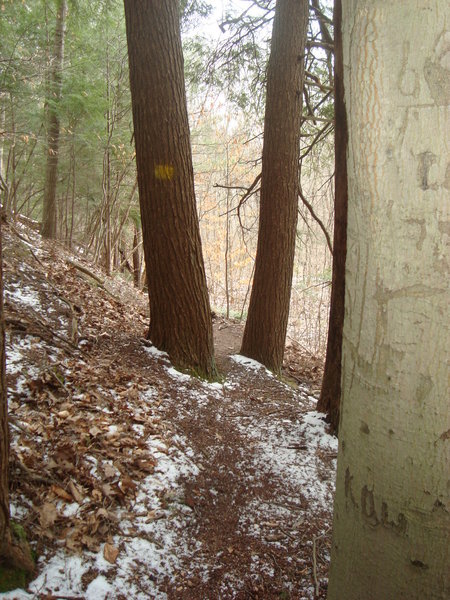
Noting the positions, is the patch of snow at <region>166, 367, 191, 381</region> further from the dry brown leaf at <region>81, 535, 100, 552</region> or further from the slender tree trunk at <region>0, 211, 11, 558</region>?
the slender tree trunk at <region>0, 211, 11, 558</region>

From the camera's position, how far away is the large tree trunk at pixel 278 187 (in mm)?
5059

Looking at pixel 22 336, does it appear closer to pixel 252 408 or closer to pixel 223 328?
pixel 252 408

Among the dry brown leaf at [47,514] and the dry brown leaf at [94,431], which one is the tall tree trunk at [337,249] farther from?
the dry brown leaf at [47,514]

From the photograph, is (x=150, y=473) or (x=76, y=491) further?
(x=150, y=473)

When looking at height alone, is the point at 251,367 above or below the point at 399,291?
below

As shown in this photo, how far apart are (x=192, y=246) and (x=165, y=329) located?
3.27ft

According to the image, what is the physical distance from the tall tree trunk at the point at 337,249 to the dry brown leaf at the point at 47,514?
94.2 inches

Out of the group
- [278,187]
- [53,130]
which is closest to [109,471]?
[278,187]

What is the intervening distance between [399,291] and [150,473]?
7.32ft

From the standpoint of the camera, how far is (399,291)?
112 cm

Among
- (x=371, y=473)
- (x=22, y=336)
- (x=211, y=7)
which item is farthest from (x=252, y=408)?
(x=211, y=7)

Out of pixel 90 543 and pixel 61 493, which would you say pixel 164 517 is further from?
pixel 61 493

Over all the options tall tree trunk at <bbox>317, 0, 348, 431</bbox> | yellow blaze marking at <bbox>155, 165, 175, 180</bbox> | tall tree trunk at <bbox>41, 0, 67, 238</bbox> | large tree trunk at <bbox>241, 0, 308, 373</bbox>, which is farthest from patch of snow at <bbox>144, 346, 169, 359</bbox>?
tall tree trunk at <bbox>41, 0, 67, 238</bbox>

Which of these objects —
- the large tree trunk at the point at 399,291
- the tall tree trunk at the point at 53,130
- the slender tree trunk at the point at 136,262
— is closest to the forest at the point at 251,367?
the large tree trunk at the point at 399,291
